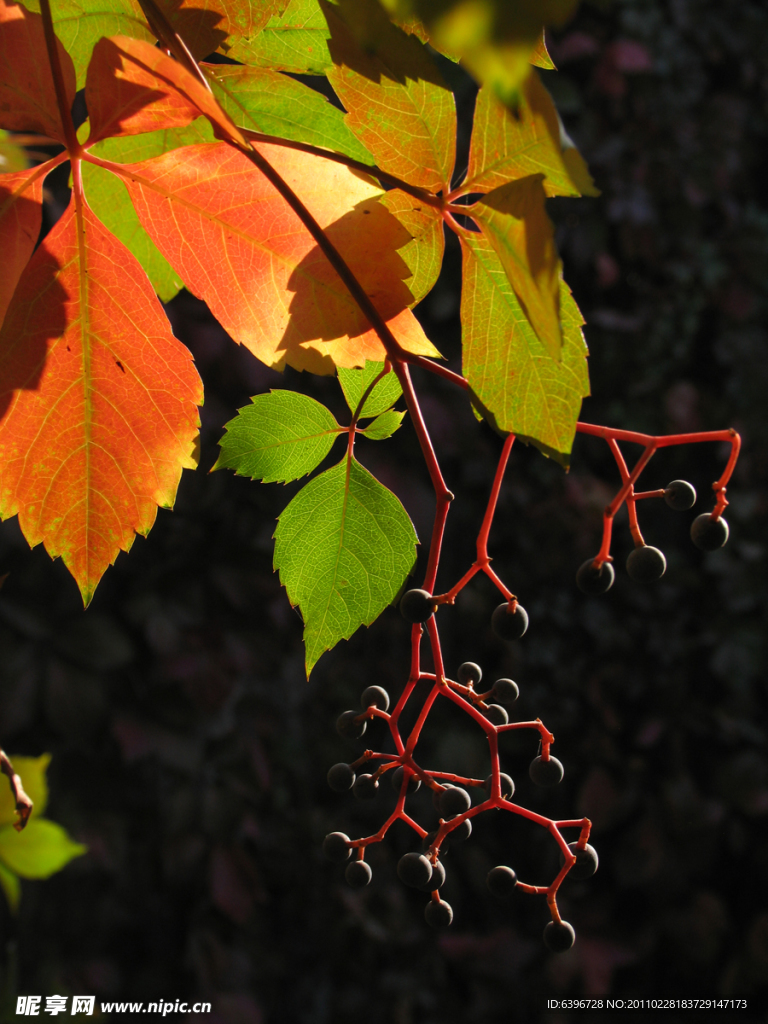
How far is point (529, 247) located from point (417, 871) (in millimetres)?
350

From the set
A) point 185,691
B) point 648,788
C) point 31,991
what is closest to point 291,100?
point 185,691

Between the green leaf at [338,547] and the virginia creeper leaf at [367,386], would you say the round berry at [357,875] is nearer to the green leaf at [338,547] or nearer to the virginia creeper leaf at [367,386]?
the green leaf at [338,547]

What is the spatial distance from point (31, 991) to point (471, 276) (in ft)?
5.14

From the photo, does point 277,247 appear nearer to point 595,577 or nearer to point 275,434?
point 275,434

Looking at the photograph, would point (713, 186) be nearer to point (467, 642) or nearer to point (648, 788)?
point (467, 642)

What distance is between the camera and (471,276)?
0.36m

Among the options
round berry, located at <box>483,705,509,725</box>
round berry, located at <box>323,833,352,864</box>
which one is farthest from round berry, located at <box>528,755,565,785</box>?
round berry, located at <box>323,833,352,864</box>

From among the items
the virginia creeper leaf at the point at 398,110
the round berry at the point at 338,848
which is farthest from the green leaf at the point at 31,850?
the virginia creeper leaf at the point at 398,110

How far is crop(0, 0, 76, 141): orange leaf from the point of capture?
1.20 ft

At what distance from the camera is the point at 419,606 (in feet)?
1.31

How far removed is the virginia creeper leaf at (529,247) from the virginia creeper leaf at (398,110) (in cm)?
7

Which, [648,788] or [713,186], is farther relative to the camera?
[713,186]

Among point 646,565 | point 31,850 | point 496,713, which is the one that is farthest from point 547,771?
point 31,850

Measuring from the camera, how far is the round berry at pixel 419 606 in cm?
40
